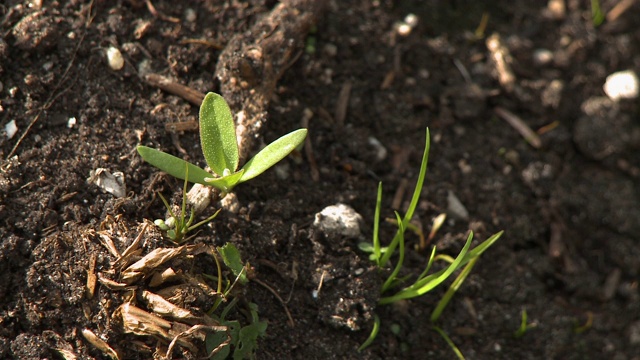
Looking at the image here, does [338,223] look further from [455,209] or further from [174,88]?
[174,88]

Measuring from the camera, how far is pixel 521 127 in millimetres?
2094

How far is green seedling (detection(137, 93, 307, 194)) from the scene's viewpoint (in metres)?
1.43

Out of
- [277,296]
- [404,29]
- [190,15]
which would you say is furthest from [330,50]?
[277,296]

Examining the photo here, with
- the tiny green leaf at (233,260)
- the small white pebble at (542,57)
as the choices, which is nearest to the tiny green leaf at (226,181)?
the tiny green leaf at (233,260)

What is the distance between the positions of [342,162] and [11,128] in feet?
3.02

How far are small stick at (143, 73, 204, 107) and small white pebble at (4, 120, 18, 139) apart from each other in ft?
1.19

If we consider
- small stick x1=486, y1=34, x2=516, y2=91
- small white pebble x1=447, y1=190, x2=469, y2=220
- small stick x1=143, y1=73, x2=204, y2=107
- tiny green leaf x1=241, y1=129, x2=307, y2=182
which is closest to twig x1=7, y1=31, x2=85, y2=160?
small stick x1=143, y1=73, x2=204, y2=107

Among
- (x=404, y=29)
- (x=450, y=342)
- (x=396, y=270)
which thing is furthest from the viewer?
(x=404, y=29)

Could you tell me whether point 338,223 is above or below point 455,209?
above

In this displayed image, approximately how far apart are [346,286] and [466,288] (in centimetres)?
45

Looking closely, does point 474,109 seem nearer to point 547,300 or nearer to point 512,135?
point 512,135

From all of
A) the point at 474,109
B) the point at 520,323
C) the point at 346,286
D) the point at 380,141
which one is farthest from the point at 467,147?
the point at 346,286

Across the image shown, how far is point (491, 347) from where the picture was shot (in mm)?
1748

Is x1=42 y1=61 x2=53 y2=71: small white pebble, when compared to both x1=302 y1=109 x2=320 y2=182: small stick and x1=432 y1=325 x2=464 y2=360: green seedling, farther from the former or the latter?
x1=432 y1=325 x2=464 y2=360: green seedling
